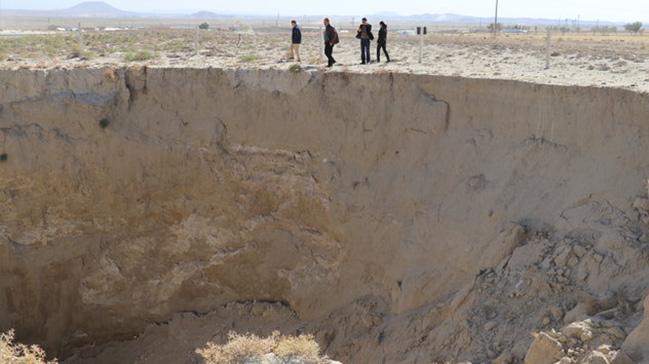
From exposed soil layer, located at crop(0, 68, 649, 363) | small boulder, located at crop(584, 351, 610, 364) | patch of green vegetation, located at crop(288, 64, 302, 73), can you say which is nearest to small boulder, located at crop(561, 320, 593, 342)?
small boulder, located at crop(584, 351, 610, 364)

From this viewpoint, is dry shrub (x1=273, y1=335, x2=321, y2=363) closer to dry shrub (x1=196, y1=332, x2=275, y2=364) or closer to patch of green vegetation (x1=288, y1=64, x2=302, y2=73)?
dry shrub (x1=196, y1=332, x2=275, y2=364)

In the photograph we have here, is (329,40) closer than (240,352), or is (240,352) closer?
(240,352)

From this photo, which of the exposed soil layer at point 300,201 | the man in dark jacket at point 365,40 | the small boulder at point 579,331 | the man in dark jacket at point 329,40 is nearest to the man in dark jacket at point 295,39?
the man in dark jacket at point 329,40

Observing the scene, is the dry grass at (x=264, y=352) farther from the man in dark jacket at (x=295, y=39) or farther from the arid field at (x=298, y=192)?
the man in dark jacket at (x=295, y=39)

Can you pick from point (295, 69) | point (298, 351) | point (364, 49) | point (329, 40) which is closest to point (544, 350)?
point (298, 351)

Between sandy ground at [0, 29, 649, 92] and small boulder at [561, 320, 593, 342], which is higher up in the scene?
sandy ground at [0, 29, 649, 92]

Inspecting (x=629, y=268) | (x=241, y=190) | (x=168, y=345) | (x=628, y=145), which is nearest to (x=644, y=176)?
(x=628, y=145)

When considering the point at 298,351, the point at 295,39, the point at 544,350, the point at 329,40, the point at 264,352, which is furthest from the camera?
the point at 295,39

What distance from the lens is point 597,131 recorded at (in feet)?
33.1

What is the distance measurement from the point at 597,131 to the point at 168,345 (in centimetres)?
885

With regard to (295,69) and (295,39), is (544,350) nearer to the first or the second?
(295,69)

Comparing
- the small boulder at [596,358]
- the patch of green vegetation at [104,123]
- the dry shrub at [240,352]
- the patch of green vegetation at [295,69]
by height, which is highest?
the patch of green vegetation at [295,69]

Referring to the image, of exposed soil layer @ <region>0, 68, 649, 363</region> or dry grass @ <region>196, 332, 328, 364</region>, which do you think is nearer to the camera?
dry grass @ <region>196, 332, 328, 364</region>

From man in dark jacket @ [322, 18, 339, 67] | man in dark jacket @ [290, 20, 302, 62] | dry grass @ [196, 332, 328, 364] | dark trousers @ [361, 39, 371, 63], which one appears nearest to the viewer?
dry grass @ [196, 332, 328, 364]
